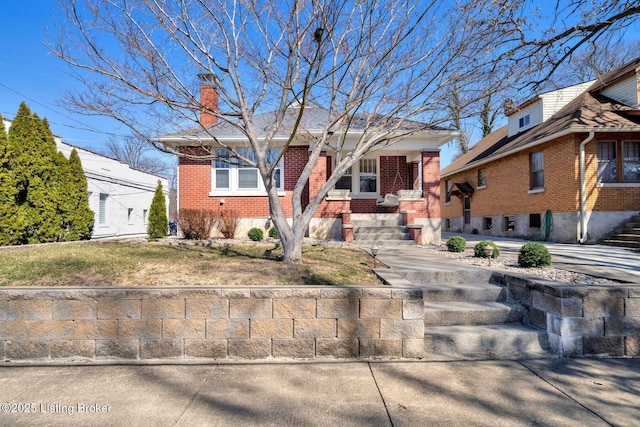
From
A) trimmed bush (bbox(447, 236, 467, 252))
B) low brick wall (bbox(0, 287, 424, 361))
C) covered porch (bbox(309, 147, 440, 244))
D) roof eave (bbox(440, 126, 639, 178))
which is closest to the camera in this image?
low brick wall (bbox(0, 287, 424, 361))

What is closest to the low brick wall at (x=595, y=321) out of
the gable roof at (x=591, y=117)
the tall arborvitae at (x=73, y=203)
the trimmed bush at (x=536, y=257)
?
the trimmed bush at (x=536, y=257)

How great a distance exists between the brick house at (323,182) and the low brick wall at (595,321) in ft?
18.0

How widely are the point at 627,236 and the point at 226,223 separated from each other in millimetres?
11799

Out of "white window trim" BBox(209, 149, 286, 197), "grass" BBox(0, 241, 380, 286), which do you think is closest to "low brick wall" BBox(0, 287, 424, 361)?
"grass" BBox(0, 241, 380, 286)

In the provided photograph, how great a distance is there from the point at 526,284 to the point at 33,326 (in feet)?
18.0

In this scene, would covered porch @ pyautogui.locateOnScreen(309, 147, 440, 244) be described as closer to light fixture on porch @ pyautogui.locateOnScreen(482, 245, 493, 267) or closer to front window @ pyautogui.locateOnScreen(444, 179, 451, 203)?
light fixture on porch @ pyautogui.locateOnScreen(482, 245, 493, 267)

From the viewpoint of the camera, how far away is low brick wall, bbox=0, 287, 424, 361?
3.33 metres

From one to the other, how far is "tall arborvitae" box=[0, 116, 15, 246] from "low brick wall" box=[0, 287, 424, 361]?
7789 millimetres

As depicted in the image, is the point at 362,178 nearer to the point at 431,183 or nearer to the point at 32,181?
the point at 431,183

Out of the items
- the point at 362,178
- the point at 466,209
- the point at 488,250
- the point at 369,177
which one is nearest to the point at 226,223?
the point at 362,178

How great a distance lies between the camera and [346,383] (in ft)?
9.45

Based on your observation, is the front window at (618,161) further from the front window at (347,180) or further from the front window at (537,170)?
the front window at (347,180)

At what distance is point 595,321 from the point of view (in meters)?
3.47

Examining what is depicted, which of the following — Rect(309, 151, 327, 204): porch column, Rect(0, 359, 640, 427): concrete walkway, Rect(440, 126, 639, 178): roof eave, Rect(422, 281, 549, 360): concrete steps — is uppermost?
Rect(440, 126, 639, 178): roof eave
